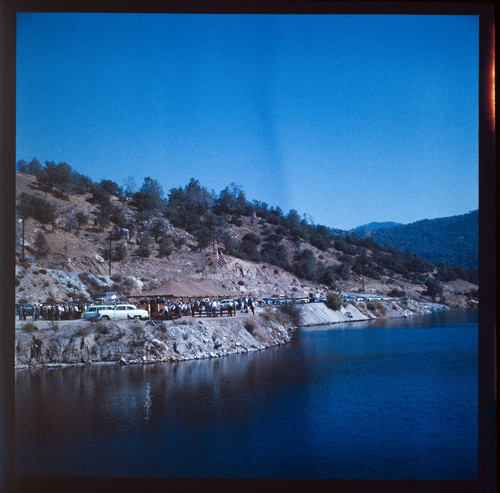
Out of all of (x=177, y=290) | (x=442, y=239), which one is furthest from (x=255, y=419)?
(x=442, y=239)

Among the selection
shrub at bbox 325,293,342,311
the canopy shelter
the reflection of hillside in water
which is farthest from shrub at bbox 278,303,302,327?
the reflection of hillside in water

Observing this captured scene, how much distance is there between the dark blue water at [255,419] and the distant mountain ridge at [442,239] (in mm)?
13853

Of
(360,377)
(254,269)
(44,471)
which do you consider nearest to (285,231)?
(254,269)

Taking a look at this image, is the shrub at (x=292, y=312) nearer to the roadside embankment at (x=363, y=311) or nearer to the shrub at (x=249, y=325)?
the roadside embankment at (x=363, y=311)

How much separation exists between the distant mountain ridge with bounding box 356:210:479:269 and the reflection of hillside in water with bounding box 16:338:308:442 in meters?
17.1

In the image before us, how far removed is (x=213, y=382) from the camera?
1345cm

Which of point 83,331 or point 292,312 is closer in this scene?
point 83,331

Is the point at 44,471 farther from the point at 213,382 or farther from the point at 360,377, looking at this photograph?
the point at 360,377

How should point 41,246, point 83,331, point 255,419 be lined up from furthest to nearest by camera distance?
point 41,246
point 83,331
point 255,419

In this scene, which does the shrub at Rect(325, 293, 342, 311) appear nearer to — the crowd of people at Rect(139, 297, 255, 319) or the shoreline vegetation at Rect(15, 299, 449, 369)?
the crowd of people at Rect(139, 297, 255, 319)

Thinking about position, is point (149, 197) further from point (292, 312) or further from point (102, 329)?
point (102, 329)

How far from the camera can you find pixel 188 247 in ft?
97.5

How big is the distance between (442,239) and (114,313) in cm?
2259

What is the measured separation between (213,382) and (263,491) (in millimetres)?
7549
